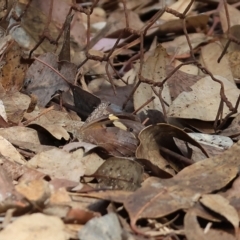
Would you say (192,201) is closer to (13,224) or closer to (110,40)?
(13,224)

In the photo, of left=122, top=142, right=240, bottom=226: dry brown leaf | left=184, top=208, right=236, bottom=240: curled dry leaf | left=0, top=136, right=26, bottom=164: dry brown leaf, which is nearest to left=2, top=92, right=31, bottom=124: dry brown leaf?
left=0, top=136, right=26, bottom=164: dry brown leaf

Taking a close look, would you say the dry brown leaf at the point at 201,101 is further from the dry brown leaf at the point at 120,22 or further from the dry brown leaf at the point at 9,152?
the dry brown leaf at the point at 120,22

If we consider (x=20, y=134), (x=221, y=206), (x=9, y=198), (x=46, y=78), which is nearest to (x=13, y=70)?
(x=46, y=78)

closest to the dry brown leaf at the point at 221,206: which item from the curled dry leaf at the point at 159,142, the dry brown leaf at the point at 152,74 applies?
the curled dry leaf at the point at 159,142

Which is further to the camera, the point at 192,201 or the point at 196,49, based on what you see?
the point at 196,49

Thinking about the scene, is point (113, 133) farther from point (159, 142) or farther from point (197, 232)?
point (197, 232)

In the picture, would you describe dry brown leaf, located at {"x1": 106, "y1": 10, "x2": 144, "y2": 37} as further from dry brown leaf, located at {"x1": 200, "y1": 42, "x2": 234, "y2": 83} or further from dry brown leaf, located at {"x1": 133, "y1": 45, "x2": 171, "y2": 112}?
dry brown leaf, located at {"x1": 133, "y1": 45, "x2": 171, "y2": 112}

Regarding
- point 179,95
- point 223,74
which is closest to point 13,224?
point 179,95
